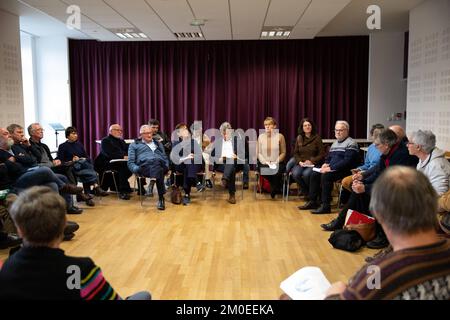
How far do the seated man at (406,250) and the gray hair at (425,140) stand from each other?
2468 millimetres

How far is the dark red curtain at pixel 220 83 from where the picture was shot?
31.7 feet

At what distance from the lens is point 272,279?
362 cm

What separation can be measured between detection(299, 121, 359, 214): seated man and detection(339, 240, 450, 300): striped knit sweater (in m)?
4.52

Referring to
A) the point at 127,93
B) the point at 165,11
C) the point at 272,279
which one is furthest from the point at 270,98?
the point at 272,279

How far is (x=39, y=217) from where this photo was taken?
5.57ft

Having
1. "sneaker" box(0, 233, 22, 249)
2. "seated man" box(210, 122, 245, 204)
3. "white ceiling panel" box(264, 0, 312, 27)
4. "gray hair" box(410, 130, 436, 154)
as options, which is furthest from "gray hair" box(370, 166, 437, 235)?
"seated man" box(210, 122, 245, 204)

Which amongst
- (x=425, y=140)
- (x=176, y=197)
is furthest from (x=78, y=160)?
(x=425, y=140)

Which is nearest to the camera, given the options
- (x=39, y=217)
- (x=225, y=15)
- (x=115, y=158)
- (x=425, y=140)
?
(x=39, y=217)

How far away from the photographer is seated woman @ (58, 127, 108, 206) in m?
6.62

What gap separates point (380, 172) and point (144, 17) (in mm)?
4397

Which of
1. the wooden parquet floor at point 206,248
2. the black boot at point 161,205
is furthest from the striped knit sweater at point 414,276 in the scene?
the black boot at point 161,205

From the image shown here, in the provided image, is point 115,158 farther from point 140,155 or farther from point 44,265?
point 44,265

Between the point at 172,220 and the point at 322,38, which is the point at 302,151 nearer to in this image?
the point at 172,220

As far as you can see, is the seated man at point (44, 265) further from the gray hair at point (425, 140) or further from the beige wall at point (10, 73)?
the beige wall at point (10, 73)
